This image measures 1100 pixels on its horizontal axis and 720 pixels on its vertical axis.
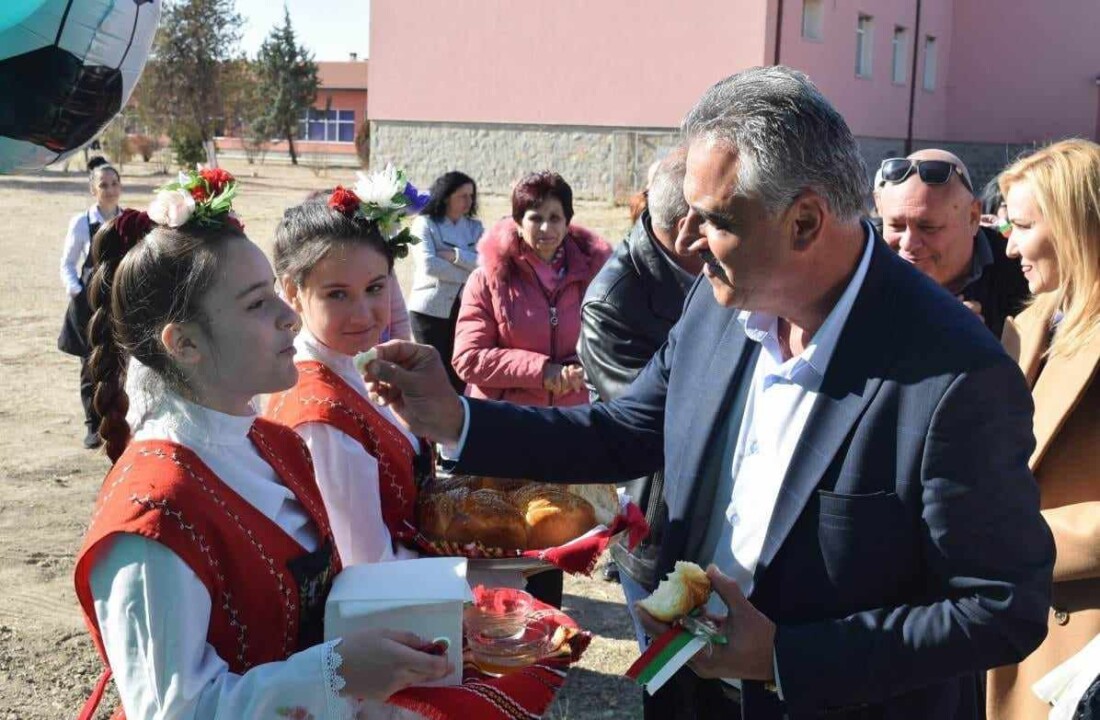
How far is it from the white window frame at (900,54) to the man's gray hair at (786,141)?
3100 cm

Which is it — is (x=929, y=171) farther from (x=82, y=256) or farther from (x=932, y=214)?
(x=82, y=256)

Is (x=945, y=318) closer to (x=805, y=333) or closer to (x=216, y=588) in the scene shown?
(x=805, y=333)

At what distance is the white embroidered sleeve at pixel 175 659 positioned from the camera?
1807 mm

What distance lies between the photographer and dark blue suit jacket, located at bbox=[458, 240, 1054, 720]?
68.8 inches

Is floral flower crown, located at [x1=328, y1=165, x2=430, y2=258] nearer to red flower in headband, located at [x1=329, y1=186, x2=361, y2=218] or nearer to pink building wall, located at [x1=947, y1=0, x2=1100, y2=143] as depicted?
red flower in headband, located at [x1=329, y1=186, x2=361, y2=218]

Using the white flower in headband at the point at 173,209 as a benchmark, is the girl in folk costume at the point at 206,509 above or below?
below

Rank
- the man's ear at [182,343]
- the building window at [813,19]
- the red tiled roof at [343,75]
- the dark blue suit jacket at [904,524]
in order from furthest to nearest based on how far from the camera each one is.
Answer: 1. the red tiled roof at [343,75]
2. the building window at [813,19]
3. the man's ear at [182,343]
4. the dark blue suit jacket at [904,524]

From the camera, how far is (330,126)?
6075 centimetres

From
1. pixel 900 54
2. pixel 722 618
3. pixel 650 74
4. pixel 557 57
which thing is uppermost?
pixel 900 54

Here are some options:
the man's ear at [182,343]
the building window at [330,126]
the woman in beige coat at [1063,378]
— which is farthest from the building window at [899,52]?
the building window at [330,126]

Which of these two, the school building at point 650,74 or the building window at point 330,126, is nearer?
the school building at point 650,74

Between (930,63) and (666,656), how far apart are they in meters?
34.4

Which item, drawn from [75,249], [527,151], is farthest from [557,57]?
[75,249]

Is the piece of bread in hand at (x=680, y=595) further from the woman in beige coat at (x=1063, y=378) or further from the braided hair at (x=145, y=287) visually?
the woman in beige coat at (x=1063, y=378)
